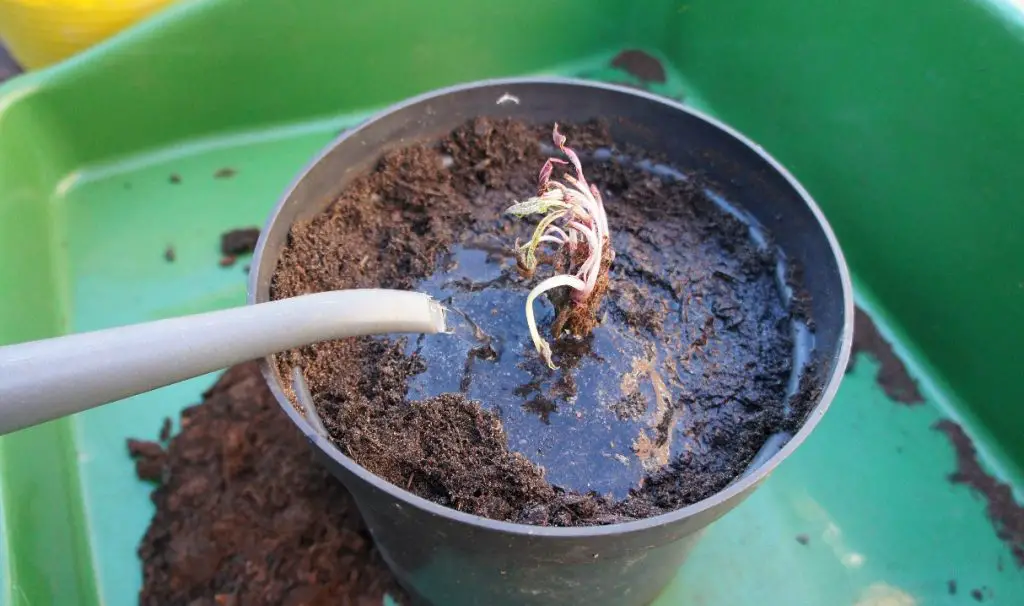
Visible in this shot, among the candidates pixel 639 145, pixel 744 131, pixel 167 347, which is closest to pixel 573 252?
pixel 639 145

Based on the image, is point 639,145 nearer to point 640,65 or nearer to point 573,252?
point 573,252

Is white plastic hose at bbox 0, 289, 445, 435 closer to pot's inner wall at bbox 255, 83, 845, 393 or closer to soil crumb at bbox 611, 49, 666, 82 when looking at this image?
pot's inner wall at bbox 255, 83, 845, 393

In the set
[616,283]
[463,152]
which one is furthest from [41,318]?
[616,283]

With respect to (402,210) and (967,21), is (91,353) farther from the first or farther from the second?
(967,21)

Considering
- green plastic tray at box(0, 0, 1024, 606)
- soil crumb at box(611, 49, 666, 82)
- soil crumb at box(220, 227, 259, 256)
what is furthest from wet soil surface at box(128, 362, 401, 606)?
soil crumb at box(611, 49, 666, 82)

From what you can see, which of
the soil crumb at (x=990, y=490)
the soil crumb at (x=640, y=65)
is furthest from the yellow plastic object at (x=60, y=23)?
the soil crumb at (x=990, y=490)
